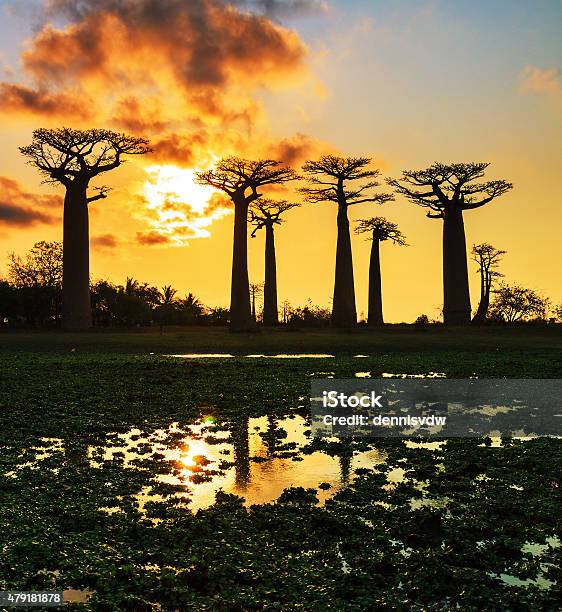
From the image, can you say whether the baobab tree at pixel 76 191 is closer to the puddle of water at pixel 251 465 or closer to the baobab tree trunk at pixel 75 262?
the baobab tree trunk at pixel 75 262

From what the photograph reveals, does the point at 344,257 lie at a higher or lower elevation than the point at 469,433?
higher

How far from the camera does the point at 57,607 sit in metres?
3.83

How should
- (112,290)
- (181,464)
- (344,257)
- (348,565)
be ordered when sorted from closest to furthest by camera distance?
(348,565) < (181,464) < (344,257) < (112,290)

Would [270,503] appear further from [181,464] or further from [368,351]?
[368,351]

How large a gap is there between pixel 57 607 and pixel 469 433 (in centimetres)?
646

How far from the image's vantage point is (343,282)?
160 ft

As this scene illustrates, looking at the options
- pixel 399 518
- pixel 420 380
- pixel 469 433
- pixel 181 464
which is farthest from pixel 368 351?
pixel 399 518

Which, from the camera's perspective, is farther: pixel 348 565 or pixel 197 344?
pixel 197 344

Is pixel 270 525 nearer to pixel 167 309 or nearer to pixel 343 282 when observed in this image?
pixel 343 282

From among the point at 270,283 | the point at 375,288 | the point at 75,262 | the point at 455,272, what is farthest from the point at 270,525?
the point at 270,283

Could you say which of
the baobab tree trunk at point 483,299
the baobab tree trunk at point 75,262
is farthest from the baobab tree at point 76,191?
the baobab tree trunk at point 483,299

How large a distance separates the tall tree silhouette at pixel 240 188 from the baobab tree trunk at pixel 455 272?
457 inches

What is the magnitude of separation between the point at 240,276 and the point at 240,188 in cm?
577

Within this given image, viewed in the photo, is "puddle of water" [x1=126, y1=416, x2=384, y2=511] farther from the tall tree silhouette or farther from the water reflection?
the tall tree silhouette
